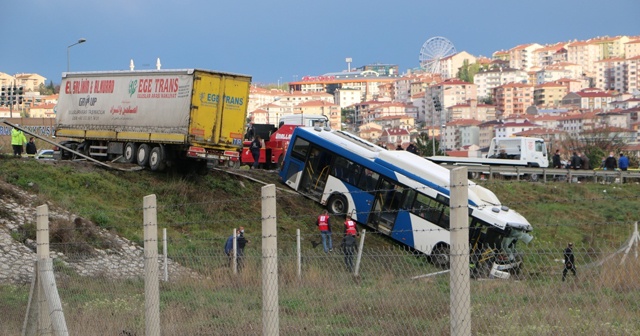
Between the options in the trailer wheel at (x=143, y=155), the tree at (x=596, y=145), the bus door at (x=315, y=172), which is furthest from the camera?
the tree at (x=596, y=145)

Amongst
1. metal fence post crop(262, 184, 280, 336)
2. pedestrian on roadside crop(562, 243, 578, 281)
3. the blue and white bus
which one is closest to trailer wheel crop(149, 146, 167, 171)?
the blue and white bus

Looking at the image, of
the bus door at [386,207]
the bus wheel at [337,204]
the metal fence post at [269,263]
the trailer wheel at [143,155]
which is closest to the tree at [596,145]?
the bus wheel at [337,204]

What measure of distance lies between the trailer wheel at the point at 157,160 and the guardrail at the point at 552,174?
18.6 metres

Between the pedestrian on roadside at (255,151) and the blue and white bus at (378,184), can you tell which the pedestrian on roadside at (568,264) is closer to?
the blue and white bus at (378,184)

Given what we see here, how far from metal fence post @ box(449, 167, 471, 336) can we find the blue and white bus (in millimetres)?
16421

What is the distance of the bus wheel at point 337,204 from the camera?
31922 mm

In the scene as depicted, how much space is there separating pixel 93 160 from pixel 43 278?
22.7 m

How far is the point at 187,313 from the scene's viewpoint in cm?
1081

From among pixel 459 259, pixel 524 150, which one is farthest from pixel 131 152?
pixel 524 150

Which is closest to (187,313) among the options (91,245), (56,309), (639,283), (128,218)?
(56,309)

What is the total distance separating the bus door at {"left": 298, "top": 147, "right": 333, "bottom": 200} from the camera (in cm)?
3266

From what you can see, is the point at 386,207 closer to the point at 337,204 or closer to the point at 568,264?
the point at 337,204

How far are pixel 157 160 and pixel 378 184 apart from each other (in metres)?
6.95

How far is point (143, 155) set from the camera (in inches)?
1275
